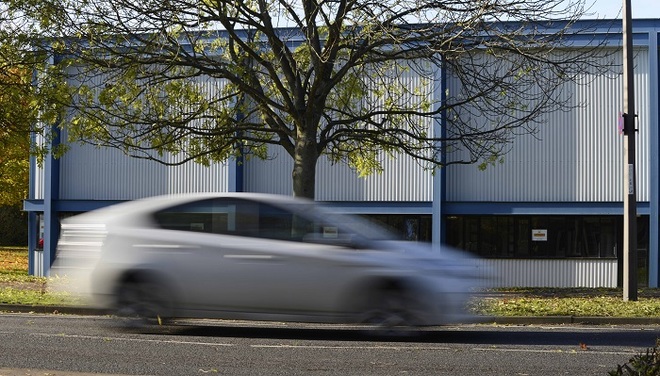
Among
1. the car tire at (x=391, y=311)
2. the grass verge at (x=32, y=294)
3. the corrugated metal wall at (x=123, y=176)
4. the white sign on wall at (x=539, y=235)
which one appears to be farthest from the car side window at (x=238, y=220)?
the white sign on wall at (x=539, y=235)

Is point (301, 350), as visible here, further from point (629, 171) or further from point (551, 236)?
point (551, 236)

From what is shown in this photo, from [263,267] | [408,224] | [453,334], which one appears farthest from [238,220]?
[408,224]

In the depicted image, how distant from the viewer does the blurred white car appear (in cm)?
1093

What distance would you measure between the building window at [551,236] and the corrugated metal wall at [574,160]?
0.66 m

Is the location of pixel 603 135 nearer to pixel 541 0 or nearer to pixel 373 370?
pixel 541 0

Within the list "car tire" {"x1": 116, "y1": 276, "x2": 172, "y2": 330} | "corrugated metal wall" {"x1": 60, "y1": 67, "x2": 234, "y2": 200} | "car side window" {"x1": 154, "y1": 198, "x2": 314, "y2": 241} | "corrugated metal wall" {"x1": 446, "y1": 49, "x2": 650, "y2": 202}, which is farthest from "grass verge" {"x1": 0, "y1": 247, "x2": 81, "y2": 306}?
"corrugated metal wall" {"x1": 446, "y1": 49, "x2": 650, "y2": 202}

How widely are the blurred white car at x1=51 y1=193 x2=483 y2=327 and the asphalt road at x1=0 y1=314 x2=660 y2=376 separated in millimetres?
376

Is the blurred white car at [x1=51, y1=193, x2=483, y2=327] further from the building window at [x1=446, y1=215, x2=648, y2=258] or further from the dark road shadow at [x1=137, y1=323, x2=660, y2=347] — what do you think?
the building window at [x1=446, y1=215, x2=648, y2=258]

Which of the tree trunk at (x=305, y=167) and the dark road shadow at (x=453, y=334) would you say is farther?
the tree trunk at (x=305, y=167)

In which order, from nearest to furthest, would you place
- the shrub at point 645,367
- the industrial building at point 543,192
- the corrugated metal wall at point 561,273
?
the shrub at point 645,367 < the industrial building at point 543,192 < the corrugated metal wall at point 561,273

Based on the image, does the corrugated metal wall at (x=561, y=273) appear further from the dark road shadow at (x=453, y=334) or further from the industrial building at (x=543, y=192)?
the dark road shadow at (x=453, y=334)

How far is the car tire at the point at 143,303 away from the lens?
446 inches

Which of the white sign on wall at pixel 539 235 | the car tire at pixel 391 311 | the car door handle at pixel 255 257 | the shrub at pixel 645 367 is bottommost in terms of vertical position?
the car tire at pixel 391 311

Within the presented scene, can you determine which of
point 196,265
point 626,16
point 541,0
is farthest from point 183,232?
point 626,16
